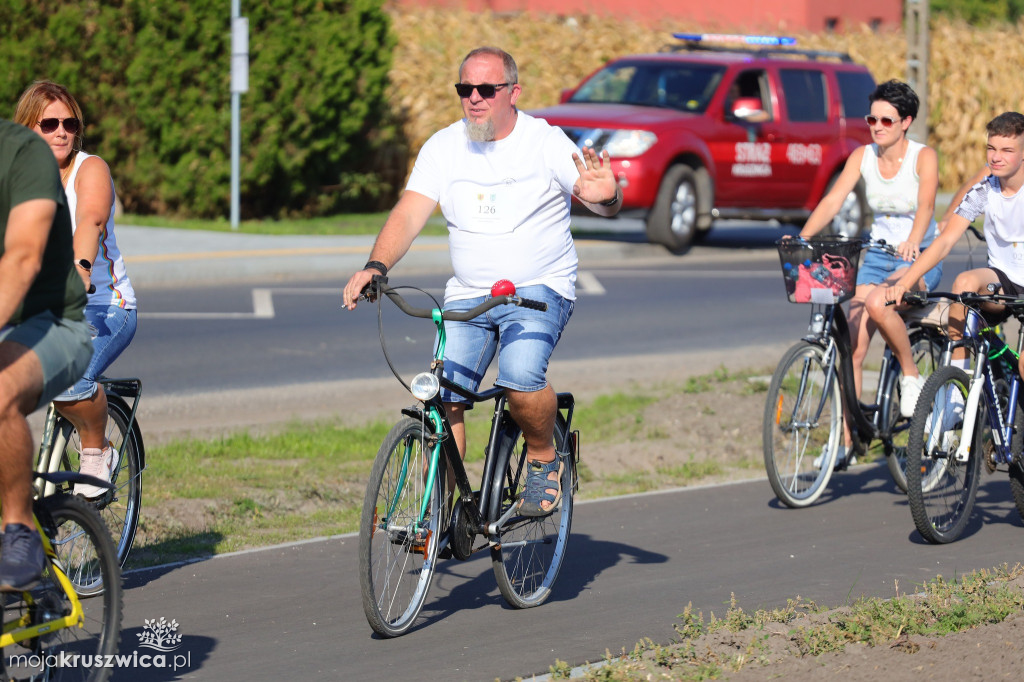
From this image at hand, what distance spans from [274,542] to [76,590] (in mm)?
2342

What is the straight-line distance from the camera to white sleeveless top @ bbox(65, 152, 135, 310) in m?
5.53

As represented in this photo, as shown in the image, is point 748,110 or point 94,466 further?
point 748,110

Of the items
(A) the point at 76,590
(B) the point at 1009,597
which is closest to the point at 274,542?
(A) the point at 76,590

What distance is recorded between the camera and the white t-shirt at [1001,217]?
22.4 ft

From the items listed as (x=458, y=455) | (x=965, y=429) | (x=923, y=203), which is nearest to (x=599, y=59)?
(x=923, y=203)

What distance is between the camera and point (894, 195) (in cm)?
746

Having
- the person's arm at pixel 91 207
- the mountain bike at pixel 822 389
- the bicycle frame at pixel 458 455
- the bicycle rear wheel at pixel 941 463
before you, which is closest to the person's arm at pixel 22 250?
the person's arm at pixel 91 207

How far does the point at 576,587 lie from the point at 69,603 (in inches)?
91.6

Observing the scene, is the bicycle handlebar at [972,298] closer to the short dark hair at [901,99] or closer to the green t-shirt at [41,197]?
the short dark hair at [901,99]

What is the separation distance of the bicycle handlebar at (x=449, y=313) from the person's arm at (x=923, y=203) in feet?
8.87

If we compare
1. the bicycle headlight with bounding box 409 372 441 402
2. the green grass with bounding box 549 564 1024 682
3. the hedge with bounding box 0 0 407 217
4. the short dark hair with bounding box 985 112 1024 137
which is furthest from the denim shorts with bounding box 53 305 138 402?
the hedge with bounding box 0 0 407 217

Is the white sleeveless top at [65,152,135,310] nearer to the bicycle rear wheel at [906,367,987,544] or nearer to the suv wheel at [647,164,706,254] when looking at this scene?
the bicycle rear wheel at [906,367,987,544]

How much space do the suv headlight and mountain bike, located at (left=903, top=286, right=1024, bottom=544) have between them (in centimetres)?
1088

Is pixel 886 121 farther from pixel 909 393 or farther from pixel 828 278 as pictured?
pixel 909 393
